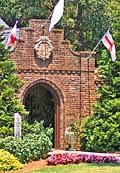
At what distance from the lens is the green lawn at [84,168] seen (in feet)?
56.7

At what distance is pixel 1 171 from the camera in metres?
17.9

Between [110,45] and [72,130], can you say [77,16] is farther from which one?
[110,45]

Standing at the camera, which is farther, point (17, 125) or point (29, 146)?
point (17, 125)

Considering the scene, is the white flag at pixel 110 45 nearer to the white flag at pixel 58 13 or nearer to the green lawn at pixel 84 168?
the white flag at pixel 58 13

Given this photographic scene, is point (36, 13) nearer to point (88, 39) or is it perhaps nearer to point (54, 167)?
point (88, 39)

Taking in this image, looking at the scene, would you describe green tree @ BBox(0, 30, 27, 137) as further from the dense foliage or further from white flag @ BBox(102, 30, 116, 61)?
white flag @ BBox(102, 30, 116, 61)

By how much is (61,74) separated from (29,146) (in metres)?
6.84

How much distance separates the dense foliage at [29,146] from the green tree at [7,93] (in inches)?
52.4

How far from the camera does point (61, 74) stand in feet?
85.7

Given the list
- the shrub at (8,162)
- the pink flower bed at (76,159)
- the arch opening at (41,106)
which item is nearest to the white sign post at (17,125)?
the pink flower bed at (76,159)

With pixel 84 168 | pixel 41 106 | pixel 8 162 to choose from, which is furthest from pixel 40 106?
pixel 84 168

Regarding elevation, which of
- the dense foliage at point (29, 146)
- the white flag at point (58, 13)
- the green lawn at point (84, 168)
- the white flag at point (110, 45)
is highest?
the white flag at point (58, 13)

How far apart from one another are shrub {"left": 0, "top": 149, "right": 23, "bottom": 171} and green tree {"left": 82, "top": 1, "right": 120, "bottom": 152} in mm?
6679

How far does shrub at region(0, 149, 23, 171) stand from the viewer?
715 inches
